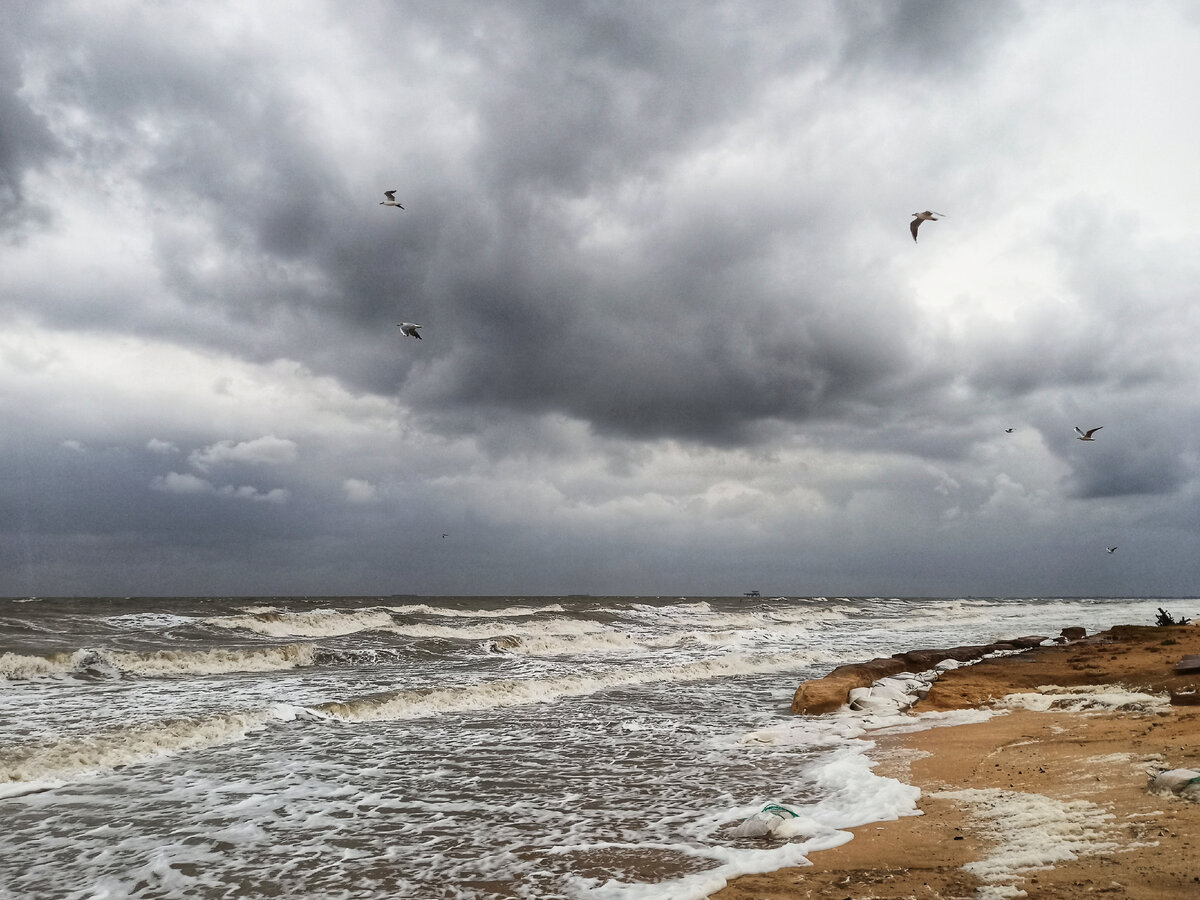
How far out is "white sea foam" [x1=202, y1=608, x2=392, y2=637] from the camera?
35594 mm

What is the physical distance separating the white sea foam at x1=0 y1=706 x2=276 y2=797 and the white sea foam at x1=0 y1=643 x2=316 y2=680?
9.85 m

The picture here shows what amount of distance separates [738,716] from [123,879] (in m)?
10.1

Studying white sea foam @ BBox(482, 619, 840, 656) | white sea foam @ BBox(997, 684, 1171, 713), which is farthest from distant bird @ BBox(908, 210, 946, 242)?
white sea foam @ BBox(482, 619, 840, 656)

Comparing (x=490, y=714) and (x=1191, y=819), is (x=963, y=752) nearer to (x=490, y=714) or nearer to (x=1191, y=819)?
(x=1191, y=819)

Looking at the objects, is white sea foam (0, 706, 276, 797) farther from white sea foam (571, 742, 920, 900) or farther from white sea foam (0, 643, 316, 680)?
white sea foam (0, 643, 316, 680)

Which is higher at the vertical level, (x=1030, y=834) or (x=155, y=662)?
(x=1030, y=834)

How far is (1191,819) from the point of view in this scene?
4930mm

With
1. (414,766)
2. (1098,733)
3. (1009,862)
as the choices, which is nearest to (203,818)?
(414,766)

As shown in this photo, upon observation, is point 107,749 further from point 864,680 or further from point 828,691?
point 864,680

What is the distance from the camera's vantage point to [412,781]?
890 centimetres

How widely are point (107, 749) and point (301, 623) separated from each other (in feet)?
98.8

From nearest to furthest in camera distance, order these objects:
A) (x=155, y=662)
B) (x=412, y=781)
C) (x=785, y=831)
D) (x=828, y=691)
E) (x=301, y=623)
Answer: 1. (x=785, y=831)
2. (x=412, y=781)
3. (x=828, y=691)
4. (x=155, y=662)
5. (x=301, y=623)

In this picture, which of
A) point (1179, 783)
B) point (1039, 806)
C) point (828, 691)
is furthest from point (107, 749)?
point (1179, 783)

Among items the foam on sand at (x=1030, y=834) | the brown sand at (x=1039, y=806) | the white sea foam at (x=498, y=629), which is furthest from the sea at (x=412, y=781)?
the white sea foam at (x=498, y=629)
